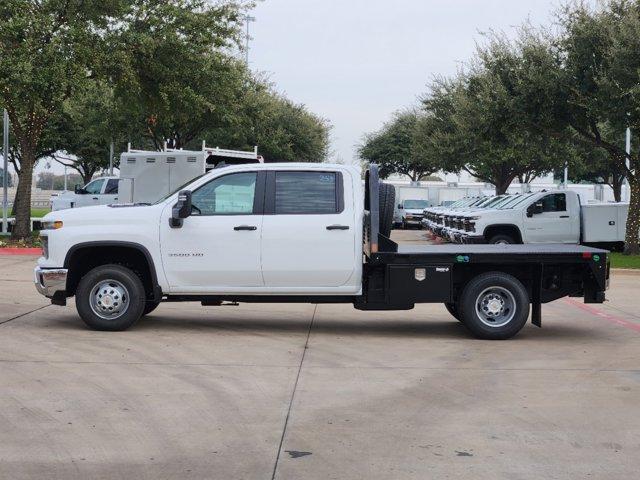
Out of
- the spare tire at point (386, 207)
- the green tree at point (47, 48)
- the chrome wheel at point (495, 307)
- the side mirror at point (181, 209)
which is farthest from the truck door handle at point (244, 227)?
the green tree at point (47, 48)

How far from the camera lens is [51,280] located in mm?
11203

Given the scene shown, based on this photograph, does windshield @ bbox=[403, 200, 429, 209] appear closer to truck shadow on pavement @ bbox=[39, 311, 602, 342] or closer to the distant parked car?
→ the distant parked car

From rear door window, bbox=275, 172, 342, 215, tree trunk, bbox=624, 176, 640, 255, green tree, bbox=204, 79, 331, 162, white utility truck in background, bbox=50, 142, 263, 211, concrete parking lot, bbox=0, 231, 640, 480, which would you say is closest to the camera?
concrete parking lot, bbox=0, 231, 640, 480

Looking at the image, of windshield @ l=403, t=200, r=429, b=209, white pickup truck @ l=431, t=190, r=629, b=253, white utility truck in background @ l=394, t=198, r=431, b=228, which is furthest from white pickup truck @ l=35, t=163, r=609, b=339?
windshield @ l=403, t=200, r=429, b=209

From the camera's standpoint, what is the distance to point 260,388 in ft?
27.0

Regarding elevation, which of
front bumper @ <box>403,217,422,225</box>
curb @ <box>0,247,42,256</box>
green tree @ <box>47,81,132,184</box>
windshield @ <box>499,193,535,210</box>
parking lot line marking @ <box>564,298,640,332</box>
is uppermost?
green tree @ <box>47,81,132,184</box>

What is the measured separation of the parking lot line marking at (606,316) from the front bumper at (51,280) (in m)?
7.06

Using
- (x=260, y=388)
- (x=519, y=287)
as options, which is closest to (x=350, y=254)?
(x=519, y=287)

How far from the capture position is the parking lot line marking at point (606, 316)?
12.7 metres

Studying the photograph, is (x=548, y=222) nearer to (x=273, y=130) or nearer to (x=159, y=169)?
(x=159, y=169)

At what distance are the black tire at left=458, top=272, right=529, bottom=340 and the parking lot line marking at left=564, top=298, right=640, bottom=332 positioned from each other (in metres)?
2.11

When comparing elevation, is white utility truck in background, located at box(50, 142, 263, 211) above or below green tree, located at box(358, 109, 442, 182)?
below

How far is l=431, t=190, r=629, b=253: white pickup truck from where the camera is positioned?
25047 mm

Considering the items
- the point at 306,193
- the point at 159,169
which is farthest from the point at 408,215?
the point at 306,193
